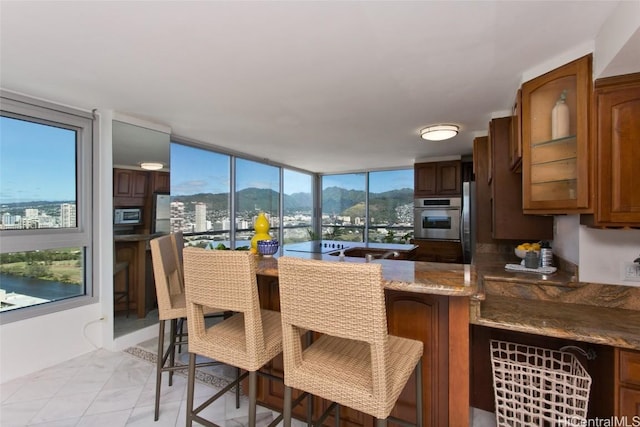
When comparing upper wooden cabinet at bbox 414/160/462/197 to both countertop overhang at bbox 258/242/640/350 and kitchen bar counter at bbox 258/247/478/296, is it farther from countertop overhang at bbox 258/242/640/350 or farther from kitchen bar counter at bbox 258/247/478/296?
kitchen bar counter at bbox 258/247/478/296

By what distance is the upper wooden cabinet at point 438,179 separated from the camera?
4875 millimetres

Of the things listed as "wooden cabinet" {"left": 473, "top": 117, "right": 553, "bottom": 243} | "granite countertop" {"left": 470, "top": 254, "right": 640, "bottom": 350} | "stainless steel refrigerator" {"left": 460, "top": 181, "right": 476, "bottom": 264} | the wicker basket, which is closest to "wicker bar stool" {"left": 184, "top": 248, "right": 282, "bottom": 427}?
"granite countertop" {"left": 470, "top": 254, "right": 640, "bottom": 350}

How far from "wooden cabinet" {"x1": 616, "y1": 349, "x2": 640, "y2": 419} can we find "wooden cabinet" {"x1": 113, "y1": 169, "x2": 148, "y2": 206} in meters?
3.69

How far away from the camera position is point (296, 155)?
4.93m

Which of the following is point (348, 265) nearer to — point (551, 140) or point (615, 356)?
point (615, 356)

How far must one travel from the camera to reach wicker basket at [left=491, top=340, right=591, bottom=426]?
1.44m

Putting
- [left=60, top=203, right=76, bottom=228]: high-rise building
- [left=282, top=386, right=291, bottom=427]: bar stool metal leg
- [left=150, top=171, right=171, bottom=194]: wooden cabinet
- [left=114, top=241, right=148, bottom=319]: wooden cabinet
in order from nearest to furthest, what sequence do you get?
[left=282, top=386, right=291, bottom=427]: bar stool metal leg < [left=60, top=203, right=76, bottom=228]: high-rise building < [left=114, top=241, right=148, bottom=319]: wooden cabinet < [left=150, top=171, right=171, bottom=194]: wooden cabinet

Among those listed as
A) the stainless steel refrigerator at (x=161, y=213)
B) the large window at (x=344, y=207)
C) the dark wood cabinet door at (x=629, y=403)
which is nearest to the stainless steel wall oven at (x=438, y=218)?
the large window at (x=344, y=207)

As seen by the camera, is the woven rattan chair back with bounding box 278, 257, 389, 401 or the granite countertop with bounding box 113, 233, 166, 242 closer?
the woven rattan chair back with bounding box 278, 257, 389, 401

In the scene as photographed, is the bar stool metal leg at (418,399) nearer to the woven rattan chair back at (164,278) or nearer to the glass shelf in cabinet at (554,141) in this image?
the woven rattan chair back at (164,278)

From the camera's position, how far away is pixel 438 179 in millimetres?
5008

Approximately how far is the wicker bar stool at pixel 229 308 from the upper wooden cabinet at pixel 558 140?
1.74 meters

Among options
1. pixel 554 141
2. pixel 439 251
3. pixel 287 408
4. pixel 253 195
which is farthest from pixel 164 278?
pixel 439 251

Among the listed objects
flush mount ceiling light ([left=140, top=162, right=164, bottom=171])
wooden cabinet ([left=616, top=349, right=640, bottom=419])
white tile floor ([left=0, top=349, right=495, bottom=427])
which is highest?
flush mount ceiling light ([left=140, top=162, right=164, bottom=171])
